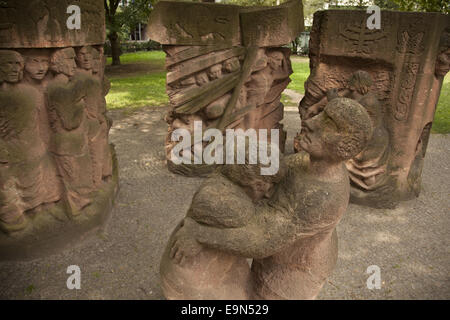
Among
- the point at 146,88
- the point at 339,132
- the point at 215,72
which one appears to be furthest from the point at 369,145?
the point at 146,88

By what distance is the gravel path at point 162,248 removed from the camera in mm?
3645

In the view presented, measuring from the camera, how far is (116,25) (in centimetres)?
1670

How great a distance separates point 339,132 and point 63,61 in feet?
10.6

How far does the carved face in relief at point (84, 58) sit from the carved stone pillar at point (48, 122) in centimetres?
1

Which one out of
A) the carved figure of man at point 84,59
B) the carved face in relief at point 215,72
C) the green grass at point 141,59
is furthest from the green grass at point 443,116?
the green grass at point 141,59

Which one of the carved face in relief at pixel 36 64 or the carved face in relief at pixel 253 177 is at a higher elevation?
the carved face in relief at pixel 36 64

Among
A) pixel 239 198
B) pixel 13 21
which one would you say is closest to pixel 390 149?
pixel 239 198

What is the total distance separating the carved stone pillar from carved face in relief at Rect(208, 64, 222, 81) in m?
1.88

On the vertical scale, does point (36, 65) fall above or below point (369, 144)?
above

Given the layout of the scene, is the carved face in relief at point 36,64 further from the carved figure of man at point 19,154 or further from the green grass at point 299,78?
the green grass at point 299,78

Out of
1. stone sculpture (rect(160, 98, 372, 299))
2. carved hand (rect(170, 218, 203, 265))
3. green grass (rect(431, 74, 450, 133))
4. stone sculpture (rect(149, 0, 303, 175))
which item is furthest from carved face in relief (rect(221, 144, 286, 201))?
green grass (rect(431, 74, 450, 133))

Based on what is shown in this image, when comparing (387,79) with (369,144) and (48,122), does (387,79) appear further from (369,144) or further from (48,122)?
(48,122)

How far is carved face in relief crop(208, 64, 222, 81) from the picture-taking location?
232 inches

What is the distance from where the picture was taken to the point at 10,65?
3.52m
